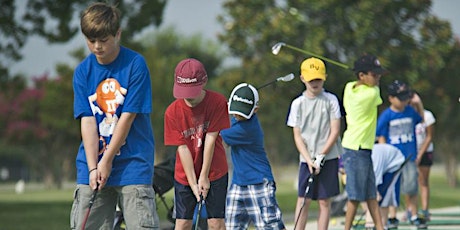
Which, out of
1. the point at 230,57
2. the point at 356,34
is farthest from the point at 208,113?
the point at 230,57

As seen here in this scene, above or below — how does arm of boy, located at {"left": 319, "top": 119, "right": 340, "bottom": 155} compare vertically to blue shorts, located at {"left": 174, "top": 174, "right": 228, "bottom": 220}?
above

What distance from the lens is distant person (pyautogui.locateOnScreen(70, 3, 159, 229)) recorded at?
5773 mm

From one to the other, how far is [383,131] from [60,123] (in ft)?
133

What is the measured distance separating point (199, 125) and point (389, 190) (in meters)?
4.63

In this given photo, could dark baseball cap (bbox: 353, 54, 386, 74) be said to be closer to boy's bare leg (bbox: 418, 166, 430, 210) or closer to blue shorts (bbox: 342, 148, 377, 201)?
blue shorts (bbox: 342, 148, 377, 201)

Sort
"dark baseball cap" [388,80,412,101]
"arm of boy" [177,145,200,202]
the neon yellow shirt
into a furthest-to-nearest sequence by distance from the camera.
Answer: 1. "dark baseball cap" [388,80,412,101]
2. the neon yellow shirt
3. "arm of boy" [177,145,200,202]

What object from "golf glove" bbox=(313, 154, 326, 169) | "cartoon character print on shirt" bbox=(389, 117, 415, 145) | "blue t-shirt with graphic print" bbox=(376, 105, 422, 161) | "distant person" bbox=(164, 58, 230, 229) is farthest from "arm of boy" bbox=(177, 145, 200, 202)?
"cartoon character print on shirt" bbox=(389, 117, 415, 145)

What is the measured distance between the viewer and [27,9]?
22.7 m

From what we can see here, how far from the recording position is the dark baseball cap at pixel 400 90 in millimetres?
11711

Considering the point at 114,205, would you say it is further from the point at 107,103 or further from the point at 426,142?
the point at 426,142

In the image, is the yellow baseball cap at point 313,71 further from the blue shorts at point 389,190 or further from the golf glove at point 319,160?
the blue shorts at point 389,190

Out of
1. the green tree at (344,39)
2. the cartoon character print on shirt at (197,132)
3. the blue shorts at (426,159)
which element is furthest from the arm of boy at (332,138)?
the green tree at (344,39)

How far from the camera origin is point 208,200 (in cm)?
726

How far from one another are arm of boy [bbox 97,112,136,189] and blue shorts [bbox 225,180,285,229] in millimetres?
2514
